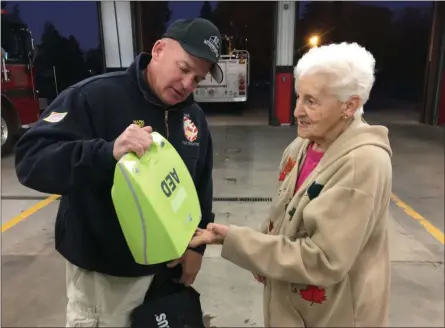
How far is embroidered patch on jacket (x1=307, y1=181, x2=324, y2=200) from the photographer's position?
91 cm

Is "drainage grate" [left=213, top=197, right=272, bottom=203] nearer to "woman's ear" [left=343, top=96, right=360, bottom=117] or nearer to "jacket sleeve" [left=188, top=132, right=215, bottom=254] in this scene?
"jacket sleeve" [left=188, top=132, right=215, bottom=254]

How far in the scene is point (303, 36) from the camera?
19.4 ft

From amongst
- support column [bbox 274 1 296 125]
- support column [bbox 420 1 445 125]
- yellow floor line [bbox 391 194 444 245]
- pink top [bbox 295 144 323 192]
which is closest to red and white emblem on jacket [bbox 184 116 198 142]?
pink top [bbox 295 144 323 192]

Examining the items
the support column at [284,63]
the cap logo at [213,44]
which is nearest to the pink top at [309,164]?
the cap logo at [213,44]

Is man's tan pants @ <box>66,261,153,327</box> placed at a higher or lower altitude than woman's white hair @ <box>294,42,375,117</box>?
lower

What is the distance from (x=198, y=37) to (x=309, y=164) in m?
0.42

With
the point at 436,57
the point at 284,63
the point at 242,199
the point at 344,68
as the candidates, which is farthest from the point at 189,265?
the point at 436,57

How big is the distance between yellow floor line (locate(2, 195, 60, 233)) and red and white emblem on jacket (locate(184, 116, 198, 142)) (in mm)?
2130

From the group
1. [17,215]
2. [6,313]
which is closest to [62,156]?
[6,313]

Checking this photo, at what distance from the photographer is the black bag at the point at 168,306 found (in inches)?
44.6

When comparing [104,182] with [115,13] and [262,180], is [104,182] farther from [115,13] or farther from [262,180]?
[262,180]

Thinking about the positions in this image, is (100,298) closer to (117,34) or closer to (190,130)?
(190,130)

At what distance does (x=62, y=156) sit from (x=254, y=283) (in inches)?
64.3

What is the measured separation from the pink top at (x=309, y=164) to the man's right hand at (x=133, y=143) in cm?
42
